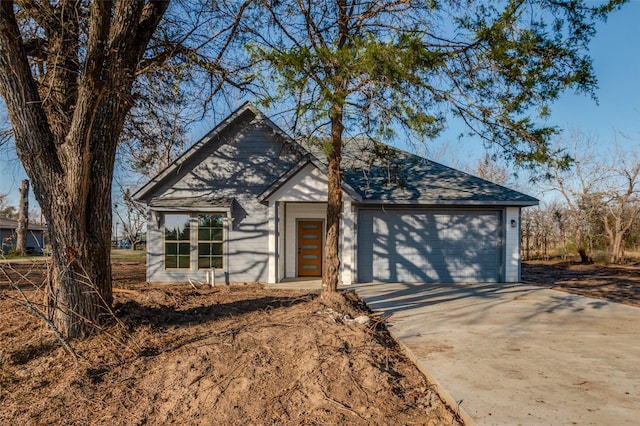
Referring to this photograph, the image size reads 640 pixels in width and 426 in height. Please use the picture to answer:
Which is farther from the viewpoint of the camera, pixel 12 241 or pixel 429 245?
pixel 12 241

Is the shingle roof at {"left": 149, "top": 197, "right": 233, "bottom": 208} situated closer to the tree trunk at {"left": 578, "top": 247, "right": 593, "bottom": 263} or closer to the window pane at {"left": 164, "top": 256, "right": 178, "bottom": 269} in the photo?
the window pane at {"left": 164, "top": 256, "right": 178, "bottom": 269}

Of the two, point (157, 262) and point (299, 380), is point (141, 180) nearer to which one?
point (157, 262)

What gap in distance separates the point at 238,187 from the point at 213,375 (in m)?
7.96

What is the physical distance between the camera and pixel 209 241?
11383mm

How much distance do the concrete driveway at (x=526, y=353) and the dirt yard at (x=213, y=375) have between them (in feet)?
1.26

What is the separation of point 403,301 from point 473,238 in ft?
14.5

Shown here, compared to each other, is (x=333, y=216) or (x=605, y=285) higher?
(x=333, y=216)

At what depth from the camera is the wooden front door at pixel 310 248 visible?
1255cm

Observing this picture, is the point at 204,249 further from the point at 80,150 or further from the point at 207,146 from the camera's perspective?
the point at 80,150

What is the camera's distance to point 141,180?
27.6 metres

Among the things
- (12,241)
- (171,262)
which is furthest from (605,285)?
(12,241)

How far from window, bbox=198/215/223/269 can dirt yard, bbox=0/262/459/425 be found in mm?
5552

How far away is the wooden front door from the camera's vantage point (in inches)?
494

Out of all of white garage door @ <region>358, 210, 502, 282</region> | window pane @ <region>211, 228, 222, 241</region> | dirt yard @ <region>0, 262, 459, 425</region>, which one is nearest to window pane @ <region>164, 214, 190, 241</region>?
window pane @ <region>211, 228, 222, 241</region>
